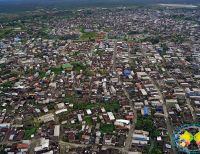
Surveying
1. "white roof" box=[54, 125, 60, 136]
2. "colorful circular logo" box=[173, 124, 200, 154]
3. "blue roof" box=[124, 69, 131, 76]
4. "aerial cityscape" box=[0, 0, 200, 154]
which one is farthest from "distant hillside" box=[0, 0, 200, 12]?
"colorful circular logo" box=[173, 124, 200, 154]

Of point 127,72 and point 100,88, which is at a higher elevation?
point 127,72

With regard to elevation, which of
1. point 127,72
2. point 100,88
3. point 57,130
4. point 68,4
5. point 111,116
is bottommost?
point 57,130

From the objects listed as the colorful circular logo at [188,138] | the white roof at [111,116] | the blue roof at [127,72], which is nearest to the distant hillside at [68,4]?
the blue roof at [127,72]

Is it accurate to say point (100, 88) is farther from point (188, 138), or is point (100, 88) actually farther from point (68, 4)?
point (68, 4)

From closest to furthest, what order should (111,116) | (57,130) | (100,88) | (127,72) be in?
(57,130), (111,116), (100,88), (127,72)

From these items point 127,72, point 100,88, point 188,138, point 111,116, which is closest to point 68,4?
point 127,72

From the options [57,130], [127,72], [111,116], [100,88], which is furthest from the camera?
[127,72]

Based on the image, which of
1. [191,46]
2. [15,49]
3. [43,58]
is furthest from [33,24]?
[191,46]

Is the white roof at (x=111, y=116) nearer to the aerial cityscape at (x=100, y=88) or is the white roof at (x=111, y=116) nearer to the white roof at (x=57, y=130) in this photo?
the aerial cityscape at (x=100, y=88)
